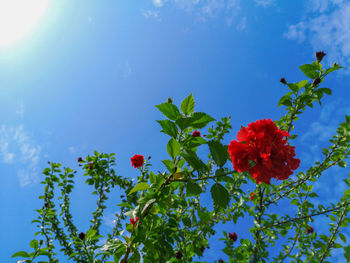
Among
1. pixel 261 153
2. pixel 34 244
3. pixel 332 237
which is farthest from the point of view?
pixel 332 237

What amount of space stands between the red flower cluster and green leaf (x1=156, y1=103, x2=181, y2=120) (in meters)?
0.42

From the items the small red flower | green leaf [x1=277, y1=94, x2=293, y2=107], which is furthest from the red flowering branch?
green leaf [x1=277, y1=94, x2=293, y2=107]

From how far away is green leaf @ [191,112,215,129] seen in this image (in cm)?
143

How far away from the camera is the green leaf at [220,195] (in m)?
1.39

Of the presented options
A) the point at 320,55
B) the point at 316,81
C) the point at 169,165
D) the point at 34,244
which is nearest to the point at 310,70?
the point at 316,81

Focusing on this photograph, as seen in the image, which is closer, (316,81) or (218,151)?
(218,151)

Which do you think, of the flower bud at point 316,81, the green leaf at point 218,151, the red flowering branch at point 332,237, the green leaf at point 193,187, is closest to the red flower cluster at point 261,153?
the green leaf at point 218,151

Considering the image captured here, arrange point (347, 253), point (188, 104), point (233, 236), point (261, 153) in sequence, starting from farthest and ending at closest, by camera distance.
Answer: point (233, 236)
point (347, 253)
point (188, 104)
point (261, 153)

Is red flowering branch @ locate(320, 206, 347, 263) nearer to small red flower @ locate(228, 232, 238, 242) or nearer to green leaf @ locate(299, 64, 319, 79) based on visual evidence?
small red flower @ locate(228, 232, 238, 242)

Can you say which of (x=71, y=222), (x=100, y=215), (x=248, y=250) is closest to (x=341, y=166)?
(x=248, y=250)

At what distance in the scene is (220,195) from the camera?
4.58 feet

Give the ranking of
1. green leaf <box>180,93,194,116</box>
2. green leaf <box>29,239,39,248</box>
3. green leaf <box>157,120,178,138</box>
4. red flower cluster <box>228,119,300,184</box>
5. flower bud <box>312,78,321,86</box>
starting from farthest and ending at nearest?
flower bud <box>312,78,321,86</box>
green leaf <box>29,239,39,248</box>
green leaf <box>180,93,194,116</box>
green leaf <box>157,120,178,138</box>
red flower cluster <box>228,119,300,184</box>

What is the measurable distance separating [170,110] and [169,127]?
0.12 m

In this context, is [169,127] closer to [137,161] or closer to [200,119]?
[200,119]
